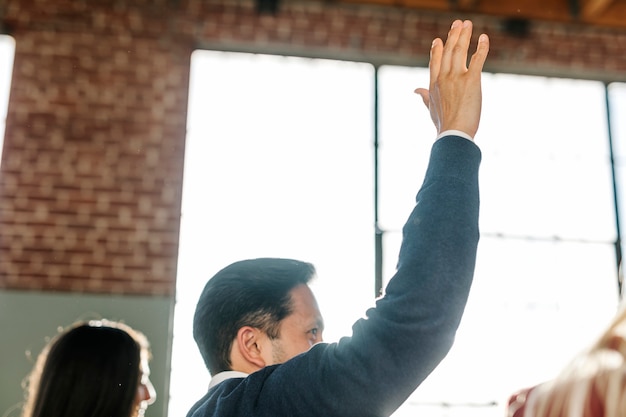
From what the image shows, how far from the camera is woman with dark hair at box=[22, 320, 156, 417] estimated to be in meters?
1.77

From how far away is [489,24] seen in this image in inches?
227

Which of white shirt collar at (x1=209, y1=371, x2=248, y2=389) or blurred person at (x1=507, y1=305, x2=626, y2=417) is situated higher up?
blurred person at (x1=507, y1=305, x2=626, y2=417)

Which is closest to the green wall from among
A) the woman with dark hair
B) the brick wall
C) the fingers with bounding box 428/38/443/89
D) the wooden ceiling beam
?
the brick wall

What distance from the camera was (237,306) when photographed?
168 cm

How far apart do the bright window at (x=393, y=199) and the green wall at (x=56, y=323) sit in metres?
0.10

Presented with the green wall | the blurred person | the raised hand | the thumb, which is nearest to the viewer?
the blurred person

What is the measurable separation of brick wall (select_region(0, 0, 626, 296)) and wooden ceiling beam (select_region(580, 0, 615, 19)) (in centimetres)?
20

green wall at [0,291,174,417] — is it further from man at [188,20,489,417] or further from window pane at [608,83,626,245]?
man at [188,20,489,417]

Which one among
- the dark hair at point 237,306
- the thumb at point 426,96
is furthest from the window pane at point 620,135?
the thumb at point 426,96

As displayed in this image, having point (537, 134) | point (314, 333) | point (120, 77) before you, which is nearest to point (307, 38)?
point (120, 77)

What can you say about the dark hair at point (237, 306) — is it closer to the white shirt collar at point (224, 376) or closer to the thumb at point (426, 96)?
the white shirt collar at point (224, 376)

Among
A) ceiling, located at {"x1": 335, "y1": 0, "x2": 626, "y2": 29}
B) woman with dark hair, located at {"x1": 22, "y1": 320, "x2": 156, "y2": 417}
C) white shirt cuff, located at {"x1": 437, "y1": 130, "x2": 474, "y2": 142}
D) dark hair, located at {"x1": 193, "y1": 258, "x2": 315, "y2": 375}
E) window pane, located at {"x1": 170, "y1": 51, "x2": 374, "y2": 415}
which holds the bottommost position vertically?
woman with dark hair, located at {"x1": 22, "y1": 320, "x2": 156, "y2": 417}

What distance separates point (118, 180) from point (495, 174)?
2.39 metres

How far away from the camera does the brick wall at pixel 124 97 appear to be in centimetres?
500
